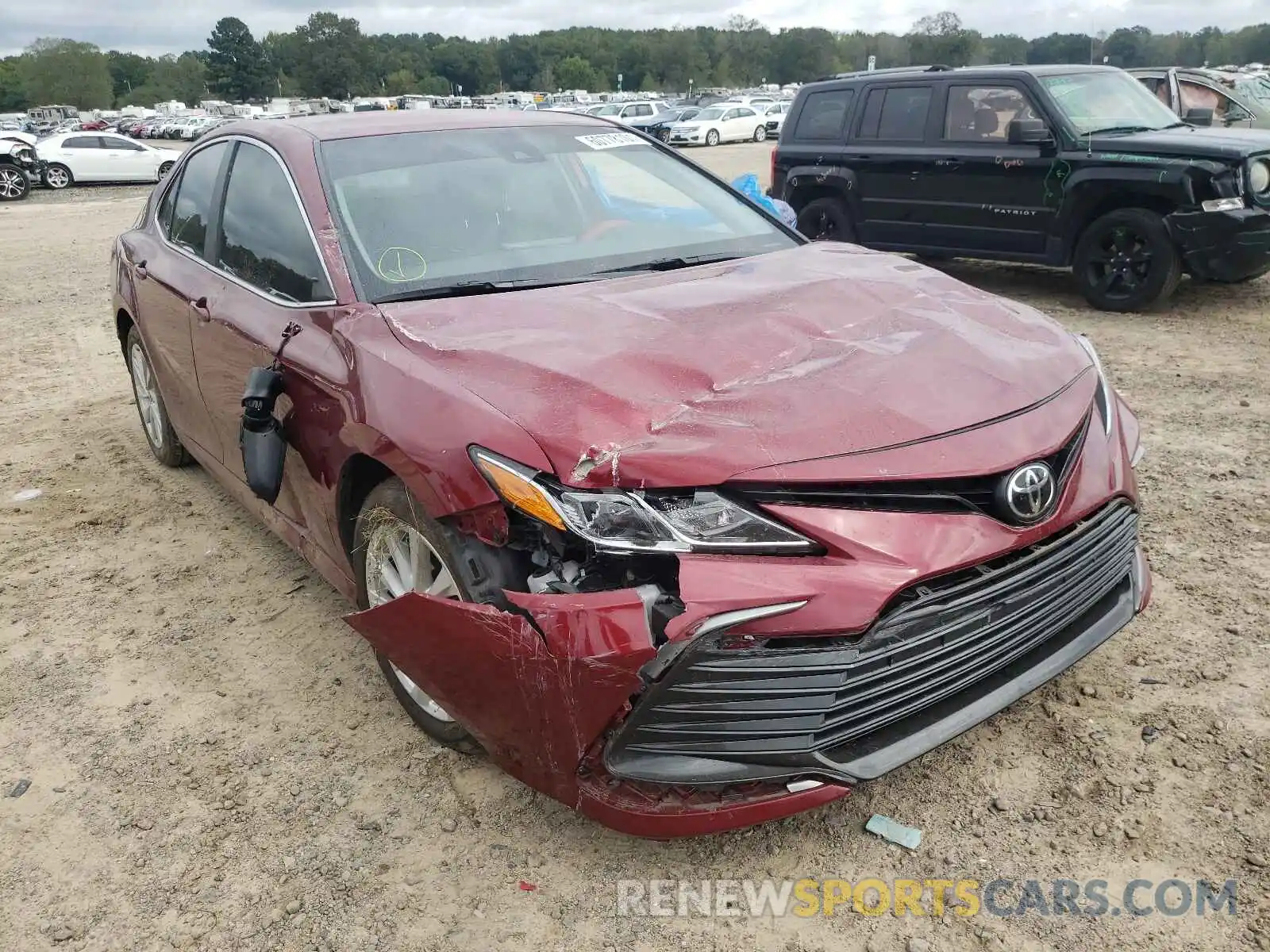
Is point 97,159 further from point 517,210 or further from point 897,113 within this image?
point 517,210

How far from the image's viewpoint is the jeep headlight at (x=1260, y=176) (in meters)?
7.00

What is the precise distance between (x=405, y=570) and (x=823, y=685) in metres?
1.23

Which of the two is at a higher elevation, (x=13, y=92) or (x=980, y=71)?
(x=13, y=92)

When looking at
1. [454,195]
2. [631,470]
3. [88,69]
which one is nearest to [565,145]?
[454,195]

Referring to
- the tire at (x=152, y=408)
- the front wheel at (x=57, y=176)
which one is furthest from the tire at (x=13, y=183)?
the tire at (x=152, y=408)

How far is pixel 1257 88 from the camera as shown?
13930mm

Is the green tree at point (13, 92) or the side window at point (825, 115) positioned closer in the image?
the side window at point (825, 115)

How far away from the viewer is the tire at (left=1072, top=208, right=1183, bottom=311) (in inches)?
287

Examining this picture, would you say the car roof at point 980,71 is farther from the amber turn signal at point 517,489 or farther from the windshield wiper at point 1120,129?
the amber turn signal at point 517,489

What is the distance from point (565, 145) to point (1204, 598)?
280 cm

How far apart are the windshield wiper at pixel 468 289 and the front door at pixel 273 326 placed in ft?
0.67

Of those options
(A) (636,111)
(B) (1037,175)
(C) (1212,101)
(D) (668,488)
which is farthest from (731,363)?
(A) (636,111)

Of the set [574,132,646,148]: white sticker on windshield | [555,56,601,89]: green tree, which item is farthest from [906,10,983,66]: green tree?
[574,132,646,148]: white sticker on windshield

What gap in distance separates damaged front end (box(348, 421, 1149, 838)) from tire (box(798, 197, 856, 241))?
732 centimetres
